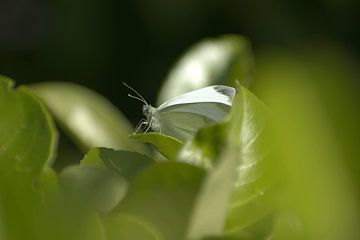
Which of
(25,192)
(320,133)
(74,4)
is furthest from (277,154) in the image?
(74,4)

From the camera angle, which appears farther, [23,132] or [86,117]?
[86,117]

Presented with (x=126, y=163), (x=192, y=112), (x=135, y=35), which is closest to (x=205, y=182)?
(x=126, y=163)

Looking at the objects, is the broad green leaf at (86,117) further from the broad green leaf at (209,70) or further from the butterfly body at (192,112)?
the butterfly body at (192,112)

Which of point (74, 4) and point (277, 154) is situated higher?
point (277, 154)

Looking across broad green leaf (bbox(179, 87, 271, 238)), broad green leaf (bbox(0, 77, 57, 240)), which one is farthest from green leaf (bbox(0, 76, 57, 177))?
broad green leaf (bbox(179, 87, 271, 238))

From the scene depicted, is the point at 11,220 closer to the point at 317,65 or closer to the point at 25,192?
the point at 25,192

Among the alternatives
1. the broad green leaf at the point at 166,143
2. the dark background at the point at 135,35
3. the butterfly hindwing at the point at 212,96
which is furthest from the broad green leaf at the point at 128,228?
the dark background at the point at 135,35

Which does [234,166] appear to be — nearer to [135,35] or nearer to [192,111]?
[192,111]
